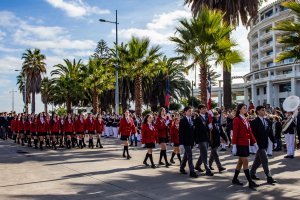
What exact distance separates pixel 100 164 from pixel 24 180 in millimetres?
3172

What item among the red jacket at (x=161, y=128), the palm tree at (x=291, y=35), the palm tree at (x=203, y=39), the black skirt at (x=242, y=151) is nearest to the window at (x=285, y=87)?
the palm tree at (x=203, y=39)

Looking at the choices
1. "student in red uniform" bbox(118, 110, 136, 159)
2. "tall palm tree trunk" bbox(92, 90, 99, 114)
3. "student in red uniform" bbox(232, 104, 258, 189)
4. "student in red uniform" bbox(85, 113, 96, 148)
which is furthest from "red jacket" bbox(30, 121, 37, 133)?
"tall palm tree trunk" bbox(92, 90, 99, 114)

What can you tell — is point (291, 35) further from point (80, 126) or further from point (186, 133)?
point (80, 126)

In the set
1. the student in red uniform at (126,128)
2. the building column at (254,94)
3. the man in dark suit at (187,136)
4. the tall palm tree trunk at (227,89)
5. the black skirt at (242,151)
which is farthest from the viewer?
the building column at (254,94)

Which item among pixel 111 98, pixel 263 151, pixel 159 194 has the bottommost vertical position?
pixel 159 194

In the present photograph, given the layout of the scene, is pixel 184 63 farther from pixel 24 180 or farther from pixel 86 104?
pixel 86 104

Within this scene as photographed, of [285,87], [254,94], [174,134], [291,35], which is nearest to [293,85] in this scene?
Result: [285,87]

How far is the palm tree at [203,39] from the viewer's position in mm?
18266

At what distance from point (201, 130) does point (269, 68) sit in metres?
57.2

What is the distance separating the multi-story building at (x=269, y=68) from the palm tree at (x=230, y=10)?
102ft

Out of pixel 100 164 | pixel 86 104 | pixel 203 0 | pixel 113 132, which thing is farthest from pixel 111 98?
pixel 100 164

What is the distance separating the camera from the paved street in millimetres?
7453

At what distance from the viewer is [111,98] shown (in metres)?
48.7

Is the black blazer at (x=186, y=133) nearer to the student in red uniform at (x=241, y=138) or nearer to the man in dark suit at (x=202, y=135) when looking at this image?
the man in dark suit at (x=202, y=135)
